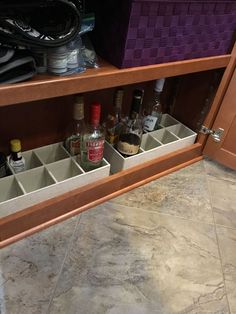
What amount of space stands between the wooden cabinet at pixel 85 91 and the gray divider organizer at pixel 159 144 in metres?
0.02

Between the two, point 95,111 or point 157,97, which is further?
point 157,97

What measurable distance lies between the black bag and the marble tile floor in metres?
0.54

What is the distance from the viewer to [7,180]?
812mm

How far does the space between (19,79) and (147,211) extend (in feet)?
1.94

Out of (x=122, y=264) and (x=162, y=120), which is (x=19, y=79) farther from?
(x=162, y=120)

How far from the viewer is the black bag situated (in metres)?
0.50

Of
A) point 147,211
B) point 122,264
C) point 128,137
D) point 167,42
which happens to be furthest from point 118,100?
point 122,264

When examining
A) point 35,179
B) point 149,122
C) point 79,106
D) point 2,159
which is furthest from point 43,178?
point 149,122

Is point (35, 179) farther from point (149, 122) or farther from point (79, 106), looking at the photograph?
point (149, 122)

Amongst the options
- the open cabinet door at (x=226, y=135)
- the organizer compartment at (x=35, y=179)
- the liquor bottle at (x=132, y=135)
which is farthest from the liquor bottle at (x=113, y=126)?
the open cabinet door at (x=226, y=135)

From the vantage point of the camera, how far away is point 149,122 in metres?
1.11

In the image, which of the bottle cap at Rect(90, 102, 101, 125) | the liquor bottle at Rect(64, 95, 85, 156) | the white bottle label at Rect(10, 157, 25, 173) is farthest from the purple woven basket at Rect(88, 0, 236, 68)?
the white bottle label at Rect(10, 157, 25, 173)

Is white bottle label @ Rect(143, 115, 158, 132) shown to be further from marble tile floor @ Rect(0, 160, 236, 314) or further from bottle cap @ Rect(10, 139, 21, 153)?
bottle cap @ Rect(10, 139, 21, 153)

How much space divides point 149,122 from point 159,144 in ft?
0.34
